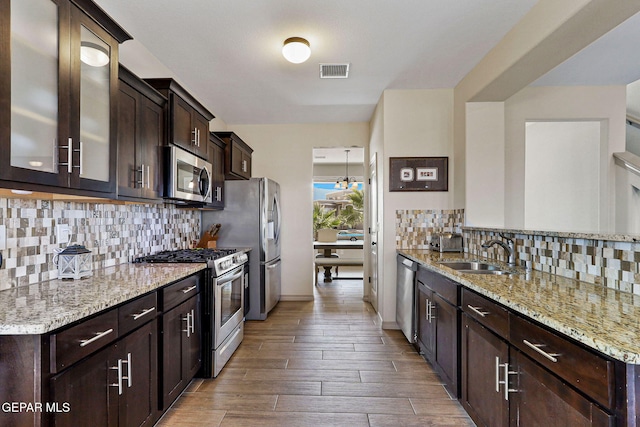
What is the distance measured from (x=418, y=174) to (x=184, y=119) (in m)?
2.44

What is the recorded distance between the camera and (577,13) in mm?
1892

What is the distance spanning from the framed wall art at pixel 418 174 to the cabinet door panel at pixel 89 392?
302 centimetres

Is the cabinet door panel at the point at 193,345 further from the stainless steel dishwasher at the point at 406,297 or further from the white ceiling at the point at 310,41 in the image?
the white ceiling at the point at 310,41

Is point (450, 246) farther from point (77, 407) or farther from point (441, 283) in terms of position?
point (77, 407)

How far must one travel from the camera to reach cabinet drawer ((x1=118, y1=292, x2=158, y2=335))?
61.3 inches

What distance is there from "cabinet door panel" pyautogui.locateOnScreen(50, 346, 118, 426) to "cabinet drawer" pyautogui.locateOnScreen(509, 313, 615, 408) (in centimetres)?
175

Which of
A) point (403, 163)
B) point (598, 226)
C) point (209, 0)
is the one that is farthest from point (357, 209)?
point (209, 0)

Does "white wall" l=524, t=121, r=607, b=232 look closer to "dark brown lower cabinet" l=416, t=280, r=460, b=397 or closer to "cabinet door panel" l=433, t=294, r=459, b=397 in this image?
"dark brown lower cabinet" l=416, t=280, r=460, b=397

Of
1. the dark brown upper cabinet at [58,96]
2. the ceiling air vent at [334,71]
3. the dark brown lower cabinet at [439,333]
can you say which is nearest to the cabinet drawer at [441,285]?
the dark brown lower cabinet at [439,333]

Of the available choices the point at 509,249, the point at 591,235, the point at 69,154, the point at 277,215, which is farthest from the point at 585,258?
the point at 277,215

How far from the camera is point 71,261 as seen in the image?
1.88m

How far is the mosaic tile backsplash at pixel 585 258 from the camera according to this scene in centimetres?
154

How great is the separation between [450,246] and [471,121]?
1.29 meters

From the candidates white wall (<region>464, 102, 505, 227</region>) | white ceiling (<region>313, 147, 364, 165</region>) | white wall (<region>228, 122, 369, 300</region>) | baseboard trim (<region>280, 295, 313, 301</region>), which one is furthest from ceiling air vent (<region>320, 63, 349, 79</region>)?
white ceiling (<region>313, 147, 364, 165</region>)
